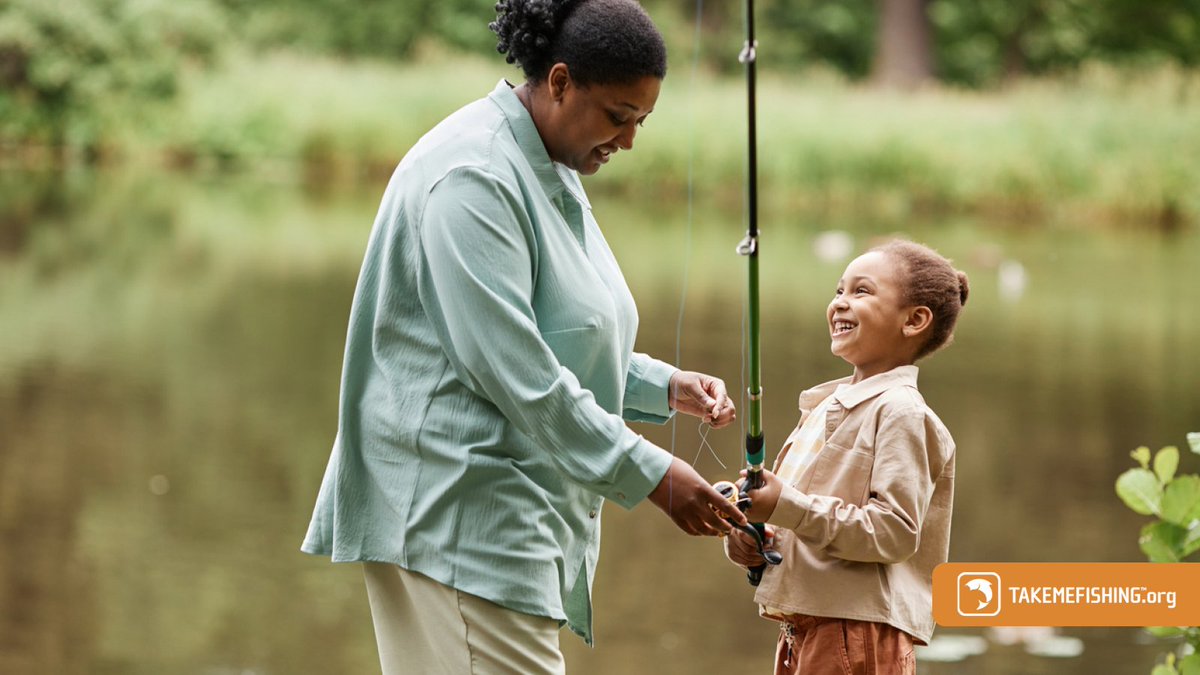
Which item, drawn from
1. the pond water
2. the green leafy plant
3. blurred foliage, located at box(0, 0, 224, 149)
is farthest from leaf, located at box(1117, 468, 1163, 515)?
blurred foliage, located at box(0, 0, 224, 149)

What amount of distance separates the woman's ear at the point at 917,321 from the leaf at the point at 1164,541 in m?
0.73

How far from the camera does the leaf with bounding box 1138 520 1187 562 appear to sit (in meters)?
2.98

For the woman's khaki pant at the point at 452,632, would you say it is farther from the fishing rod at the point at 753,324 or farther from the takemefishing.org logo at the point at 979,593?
the takemefishing.org logo at the point at 979,593

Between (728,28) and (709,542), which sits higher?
(728,28)

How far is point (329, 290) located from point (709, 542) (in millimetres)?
6040

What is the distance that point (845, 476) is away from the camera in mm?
2496

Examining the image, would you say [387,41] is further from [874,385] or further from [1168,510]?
[874,385]

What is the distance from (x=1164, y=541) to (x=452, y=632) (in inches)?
57.5

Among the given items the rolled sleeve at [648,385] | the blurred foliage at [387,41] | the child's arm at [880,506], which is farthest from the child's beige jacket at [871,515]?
the blurred foliage at [387,41]

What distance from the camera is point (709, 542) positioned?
642cm

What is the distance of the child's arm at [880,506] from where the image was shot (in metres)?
2.41

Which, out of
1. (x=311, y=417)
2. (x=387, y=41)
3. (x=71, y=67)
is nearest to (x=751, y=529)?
(x=311, y=417)

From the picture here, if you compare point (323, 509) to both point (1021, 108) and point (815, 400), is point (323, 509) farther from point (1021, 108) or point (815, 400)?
point (1021, 108)

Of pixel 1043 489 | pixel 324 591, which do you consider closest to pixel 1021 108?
pixel 1043 489
